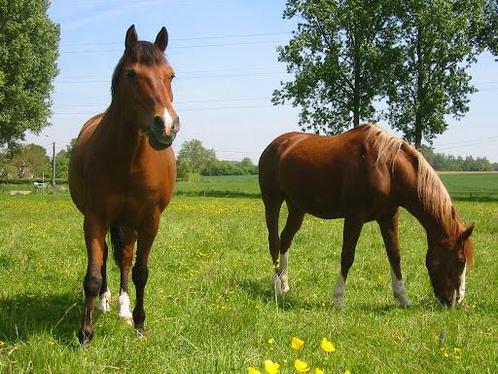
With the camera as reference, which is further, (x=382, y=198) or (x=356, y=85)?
(x=356, y=85)

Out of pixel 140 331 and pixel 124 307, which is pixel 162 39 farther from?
pixel 124 307

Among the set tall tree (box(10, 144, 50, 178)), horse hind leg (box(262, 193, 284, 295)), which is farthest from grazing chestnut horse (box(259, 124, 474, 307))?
tall tree (box(10, 144, 50, 178))

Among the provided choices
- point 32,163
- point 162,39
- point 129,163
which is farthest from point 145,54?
point 32,163

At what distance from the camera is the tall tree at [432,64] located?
3306 centimetres

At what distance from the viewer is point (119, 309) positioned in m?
5.39

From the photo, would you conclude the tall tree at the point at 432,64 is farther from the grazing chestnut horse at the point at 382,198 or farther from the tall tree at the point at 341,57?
the grazing chestnut horse at the point at 382,198

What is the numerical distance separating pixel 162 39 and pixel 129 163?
1.09 meters

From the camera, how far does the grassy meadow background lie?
368cm

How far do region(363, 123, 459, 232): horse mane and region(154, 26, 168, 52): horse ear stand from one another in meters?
3.05

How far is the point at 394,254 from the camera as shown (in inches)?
262

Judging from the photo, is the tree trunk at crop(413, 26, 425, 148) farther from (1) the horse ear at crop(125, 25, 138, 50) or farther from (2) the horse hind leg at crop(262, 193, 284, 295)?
(1) the horse ear at crop(125, 25, 138, 50)

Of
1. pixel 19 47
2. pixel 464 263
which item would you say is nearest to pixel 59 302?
pixel 464 263

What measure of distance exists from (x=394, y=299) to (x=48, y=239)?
250 inches

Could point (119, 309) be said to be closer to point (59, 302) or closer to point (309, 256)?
point (59, 302)
